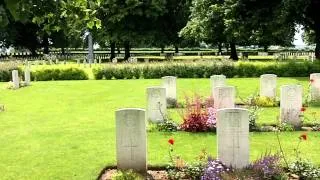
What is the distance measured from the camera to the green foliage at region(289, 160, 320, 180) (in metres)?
8.72

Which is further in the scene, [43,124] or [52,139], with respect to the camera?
[43,124]

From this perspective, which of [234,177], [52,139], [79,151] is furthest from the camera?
[52,139]

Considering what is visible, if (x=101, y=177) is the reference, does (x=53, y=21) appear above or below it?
above

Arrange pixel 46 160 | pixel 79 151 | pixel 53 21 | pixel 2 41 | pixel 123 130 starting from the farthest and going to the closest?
pixel 2 41, pixel 79 151, pixel 46 160, pixel 123 130, pixel 53 21

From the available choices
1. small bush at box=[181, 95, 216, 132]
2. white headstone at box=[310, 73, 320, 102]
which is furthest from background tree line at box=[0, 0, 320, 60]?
white headstone at box=[310, 73, 320, 102]

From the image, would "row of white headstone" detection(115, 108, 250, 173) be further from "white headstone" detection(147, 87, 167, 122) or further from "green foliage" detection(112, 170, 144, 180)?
"white headstone" detection(147, 87, 167, 122)

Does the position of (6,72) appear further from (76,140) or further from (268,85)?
(76,140)

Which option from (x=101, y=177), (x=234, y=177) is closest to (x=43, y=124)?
(x=101, y=177)

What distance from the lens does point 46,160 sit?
10.7 m

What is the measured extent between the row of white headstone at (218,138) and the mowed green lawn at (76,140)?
2.60 ft

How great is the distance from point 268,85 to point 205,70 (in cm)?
1330

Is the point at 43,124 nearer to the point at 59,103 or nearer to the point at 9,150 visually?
the point at 9,150

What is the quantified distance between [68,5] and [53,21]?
348mm

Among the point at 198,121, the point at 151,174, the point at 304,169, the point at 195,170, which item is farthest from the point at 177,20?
the point at 195,170
